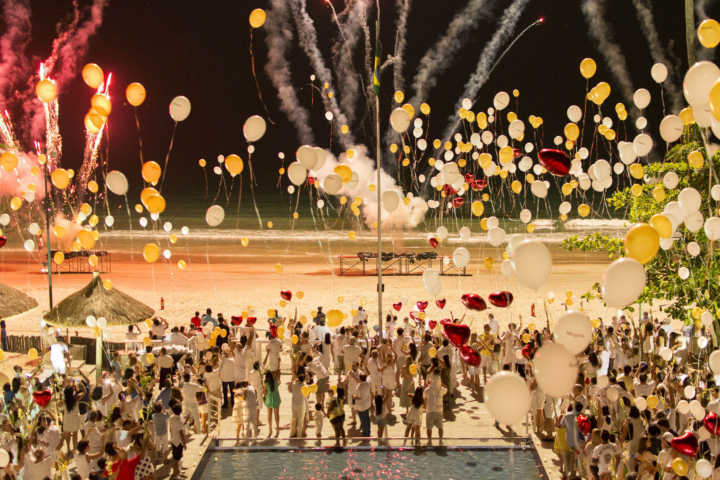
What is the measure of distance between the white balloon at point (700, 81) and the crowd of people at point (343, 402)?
3310mm

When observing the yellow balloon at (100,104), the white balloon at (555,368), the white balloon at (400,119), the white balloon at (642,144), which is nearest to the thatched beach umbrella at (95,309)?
the yellow balloon at (100,104)

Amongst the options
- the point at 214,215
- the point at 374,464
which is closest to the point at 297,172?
the point at 214,215

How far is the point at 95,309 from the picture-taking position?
12.5 metres

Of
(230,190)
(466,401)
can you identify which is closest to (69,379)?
(466,401)

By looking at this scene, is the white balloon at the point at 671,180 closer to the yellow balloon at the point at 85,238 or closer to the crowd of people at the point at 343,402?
the crowd of people at the point at 343,402

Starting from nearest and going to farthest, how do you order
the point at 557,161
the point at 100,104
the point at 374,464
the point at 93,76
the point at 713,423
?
the point at 713,423 → the point at 557,161 → the point at 374,464 → the point at 100,104 → the point at 93,76

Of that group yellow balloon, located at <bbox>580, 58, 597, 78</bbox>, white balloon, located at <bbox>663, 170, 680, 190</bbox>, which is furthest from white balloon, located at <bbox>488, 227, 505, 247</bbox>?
yellow balloon, located at <bbox>580, 58, 597, 78</bbox>

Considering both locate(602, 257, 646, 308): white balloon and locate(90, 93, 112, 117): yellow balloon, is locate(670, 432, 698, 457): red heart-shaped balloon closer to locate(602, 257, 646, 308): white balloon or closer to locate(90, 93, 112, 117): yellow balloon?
locate(602, 257, 646, 308): white balloon

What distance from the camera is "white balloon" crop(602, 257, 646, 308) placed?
5.70 meters

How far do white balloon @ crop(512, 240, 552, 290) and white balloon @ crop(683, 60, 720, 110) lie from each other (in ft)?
6.79

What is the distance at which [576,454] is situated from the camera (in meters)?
7.53

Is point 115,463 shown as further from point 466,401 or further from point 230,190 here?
point 230,190

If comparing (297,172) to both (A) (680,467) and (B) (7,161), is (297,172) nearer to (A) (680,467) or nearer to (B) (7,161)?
(B) (7,161)

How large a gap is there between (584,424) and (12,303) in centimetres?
1243
